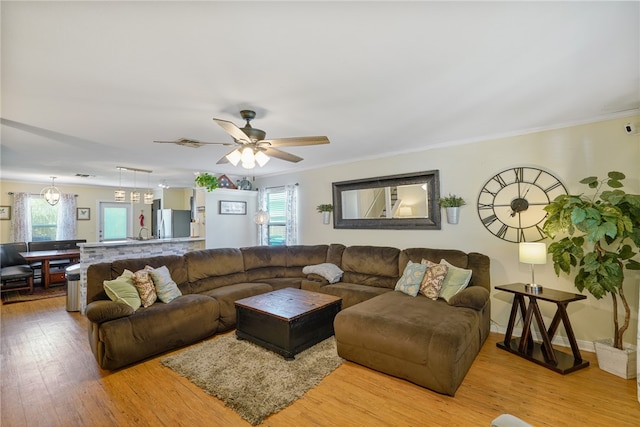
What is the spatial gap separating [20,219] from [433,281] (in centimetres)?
917

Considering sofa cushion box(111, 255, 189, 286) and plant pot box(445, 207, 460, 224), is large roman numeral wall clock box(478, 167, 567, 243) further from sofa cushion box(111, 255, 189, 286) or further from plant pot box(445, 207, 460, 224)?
sofa cushion box(111, 255, 189, 286)

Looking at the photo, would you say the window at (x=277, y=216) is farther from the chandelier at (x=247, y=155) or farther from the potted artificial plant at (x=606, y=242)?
the potted artificial plant at (x=606, y=242)

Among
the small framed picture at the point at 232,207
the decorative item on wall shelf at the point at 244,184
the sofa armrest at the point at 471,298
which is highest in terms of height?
the decorative item on wall shelf at the point at 244,184

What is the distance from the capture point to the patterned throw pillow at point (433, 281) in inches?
133

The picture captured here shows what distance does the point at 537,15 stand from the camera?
1.52 metres

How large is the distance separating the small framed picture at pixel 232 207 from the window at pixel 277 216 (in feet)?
1.82

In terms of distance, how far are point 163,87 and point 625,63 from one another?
11.1 feet

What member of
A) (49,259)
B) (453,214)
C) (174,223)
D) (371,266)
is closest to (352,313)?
(371,266)

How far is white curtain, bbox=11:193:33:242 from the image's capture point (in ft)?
22.1

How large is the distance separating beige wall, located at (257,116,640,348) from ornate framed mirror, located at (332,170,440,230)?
0.37 feet

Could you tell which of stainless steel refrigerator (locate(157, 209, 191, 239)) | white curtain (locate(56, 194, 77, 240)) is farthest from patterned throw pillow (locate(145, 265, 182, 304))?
white curtain (locate(56, 194, 77, 240))

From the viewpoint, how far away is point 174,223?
7461 mm

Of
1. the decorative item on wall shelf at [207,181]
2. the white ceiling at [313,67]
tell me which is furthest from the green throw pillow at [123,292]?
the decorative item on wall shelf at [207,181]

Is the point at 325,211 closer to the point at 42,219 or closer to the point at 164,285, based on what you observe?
the point at 164,285
